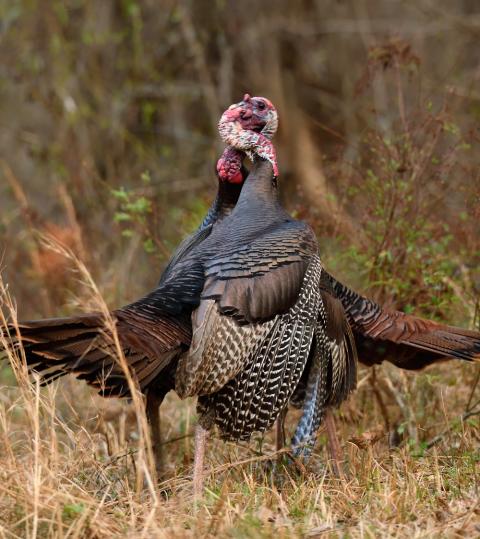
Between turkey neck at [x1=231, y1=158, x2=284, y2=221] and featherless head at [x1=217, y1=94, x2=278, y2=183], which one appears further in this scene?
featherless head at [x1=217, y1=94, x2=278, y2=183]

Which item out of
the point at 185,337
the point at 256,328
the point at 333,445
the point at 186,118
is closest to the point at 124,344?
the point at 185,337

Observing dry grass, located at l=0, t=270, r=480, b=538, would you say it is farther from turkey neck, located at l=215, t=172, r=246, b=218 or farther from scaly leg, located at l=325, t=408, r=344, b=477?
turkey neck, located at l=215, t=172, r=246, b=218

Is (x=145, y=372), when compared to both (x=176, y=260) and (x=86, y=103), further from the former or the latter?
(x=86, y=103)

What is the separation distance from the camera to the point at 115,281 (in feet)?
24.7

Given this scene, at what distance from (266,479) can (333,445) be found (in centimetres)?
57

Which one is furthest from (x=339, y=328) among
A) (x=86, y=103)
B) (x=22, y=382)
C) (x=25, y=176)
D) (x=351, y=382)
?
(x=25, y=176)

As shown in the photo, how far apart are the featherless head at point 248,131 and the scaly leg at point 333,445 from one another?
4.43ft

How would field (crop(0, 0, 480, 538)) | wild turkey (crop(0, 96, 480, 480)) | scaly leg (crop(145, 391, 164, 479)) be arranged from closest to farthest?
field (crop(0, 0, 480, 538)), wild turkey (crop(0, 96, 480, 480)), scaly leg (crop(145, 391, 164, 479))

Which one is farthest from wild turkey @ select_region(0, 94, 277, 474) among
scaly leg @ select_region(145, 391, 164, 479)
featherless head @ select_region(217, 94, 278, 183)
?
featherless head @ select_region(217, 94, 278, 183)

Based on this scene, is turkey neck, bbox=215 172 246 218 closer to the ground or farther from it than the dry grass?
farther from it

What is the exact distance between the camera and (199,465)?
446 centimetres

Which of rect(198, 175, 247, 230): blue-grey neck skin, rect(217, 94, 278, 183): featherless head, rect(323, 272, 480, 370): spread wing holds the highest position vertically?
rect(217, 94, 278, 183): featherless head

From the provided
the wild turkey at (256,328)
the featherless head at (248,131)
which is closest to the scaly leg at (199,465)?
the wild turkey at (256,328)

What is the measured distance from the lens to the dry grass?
3621 mm
